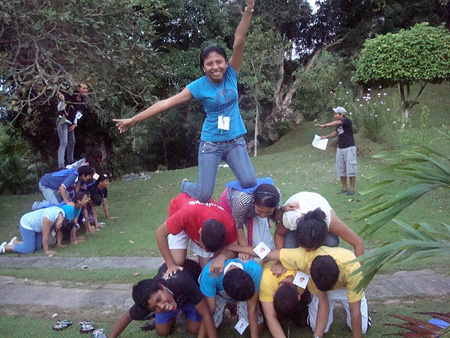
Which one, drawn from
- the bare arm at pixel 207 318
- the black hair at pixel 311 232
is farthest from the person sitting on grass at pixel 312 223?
the bare arm at pixel 207 318

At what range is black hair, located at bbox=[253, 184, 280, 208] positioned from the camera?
4027mm

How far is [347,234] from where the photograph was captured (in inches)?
156

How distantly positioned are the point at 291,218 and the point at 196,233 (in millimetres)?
854

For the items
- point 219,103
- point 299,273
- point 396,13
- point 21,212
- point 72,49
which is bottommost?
point 21,212

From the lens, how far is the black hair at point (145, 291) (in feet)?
12.0

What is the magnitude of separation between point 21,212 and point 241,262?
298 inches

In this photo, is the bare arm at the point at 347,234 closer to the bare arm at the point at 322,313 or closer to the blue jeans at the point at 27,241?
the bare arm at the point at 322,313

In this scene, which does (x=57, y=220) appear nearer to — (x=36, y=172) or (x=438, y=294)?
(x=438, y=294)

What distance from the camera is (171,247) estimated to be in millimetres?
4387

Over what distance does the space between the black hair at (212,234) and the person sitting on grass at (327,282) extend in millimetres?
339

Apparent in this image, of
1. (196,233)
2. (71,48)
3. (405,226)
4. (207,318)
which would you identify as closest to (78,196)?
(71,48)

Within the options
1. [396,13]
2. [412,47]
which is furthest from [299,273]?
[396,13]

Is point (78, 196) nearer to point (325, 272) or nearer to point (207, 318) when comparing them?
point (207, 318)

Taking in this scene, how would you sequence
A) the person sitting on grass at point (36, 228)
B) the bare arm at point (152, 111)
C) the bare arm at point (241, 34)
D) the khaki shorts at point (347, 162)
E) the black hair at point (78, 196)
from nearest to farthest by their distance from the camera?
the bare arm at point (241, 34) → the bare arm at point (152, 111) → the person sitting on grass at point (36, 228) → the black hair at point (78, 196) → the khaki shorts at point (347, 162)
